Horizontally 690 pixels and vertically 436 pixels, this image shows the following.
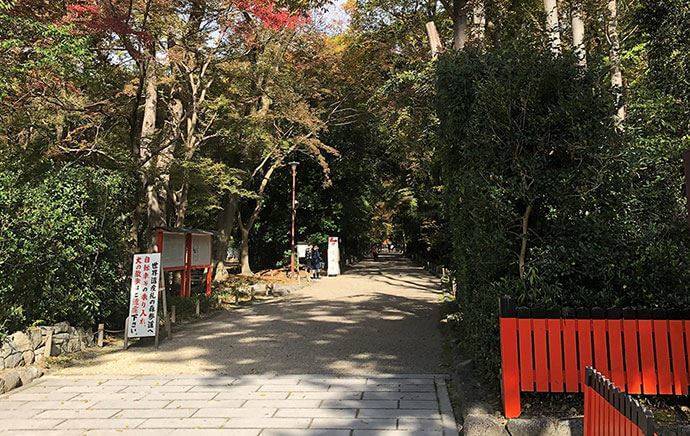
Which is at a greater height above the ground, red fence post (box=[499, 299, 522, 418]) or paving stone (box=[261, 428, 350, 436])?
red fence post (box=[499, 299, 522, 418])

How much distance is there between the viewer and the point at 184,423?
15.1 feet

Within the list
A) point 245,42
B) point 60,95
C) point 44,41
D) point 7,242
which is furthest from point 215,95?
point 7,242

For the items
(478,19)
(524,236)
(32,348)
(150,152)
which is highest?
(478,19)

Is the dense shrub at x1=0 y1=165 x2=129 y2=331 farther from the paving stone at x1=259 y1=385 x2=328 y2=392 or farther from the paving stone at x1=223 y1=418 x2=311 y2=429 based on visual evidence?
the paving stone at x1=223 y1=418 x2=311 y2=429

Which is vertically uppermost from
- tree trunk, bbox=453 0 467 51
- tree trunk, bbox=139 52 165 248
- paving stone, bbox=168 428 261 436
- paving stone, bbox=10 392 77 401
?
tree trunk, bbox=453 0 467 51

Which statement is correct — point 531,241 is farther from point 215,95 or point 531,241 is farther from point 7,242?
point 215,95

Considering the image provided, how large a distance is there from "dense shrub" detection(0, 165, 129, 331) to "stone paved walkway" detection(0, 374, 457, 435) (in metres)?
1.73

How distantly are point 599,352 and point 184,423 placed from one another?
12.9 ft

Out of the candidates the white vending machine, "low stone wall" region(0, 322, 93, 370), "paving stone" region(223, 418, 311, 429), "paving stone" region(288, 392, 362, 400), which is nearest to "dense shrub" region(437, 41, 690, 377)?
"paving stone" region(288, 392, 362, 400)

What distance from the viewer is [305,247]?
24.3m

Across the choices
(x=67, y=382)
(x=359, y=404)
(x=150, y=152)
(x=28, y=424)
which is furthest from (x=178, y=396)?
(x=150, y=152)

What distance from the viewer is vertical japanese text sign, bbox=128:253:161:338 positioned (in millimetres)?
8391

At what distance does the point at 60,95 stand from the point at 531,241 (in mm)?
10989

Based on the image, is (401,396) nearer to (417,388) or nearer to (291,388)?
(417,388)
